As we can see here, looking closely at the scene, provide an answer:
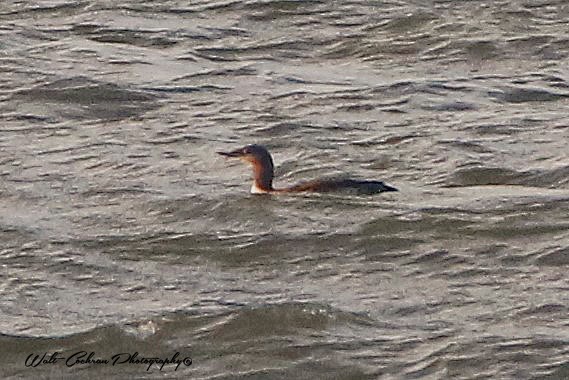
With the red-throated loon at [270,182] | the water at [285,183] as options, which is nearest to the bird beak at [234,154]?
the red-throated loon at [270,182]

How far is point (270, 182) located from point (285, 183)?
29 centimetres

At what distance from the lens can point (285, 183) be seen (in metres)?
11.7

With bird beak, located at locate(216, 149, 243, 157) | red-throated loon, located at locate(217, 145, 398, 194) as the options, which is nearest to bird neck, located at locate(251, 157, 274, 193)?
red-throated loon, located at locate(217, 145, 398, 194)

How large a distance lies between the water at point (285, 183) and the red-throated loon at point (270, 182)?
0.07m

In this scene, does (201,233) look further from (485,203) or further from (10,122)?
(10,122)

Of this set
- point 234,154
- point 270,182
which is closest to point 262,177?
point 270,182

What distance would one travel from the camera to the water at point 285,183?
9086 mm

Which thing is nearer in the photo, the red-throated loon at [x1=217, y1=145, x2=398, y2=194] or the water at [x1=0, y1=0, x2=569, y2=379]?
the water at [x1=0, y1=0, x2=569, y2=379]

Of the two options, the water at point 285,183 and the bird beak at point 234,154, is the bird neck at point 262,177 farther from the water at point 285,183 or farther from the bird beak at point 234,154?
the bird beak at point 234,154

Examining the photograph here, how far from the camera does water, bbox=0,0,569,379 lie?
9.09 meters

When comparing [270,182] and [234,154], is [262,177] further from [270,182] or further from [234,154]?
[234,154]

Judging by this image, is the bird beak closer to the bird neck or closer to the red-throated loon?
the red-throated loon

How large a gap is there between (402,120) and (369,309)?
3373 millimetres

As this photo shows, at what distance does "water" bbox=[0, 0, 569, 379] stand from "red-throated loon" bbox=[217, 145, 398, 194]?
0.22 feet
